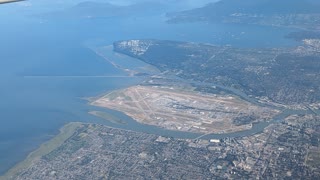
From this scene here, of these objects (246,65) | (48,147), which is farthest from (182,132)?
(246,65)

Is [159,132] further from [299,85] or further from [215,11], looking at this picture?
[215,11]

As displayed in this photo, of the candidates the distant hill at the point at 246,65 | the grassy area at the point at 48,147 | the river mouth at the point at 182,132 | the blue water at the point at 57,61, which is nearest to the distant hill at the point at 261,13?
the blue water at the point at 57,61

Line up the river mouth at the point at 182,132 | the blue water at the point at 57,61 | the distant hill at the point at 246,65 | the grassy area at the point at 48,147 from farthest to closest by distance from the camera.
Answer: the distant hill at the point at 246,65 → the blue water at the point at 57,61 → the river mouth at the point at 182,132 → the grassy area at the point at 48,147

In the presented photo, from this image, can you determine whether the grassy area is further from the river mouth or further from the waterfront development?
the river mouth

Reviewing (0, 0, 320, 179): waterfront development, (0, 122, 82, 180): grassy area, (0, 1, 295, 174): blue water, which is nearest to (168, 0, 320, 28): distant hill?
(0, 0, 320, 179): waterfront development

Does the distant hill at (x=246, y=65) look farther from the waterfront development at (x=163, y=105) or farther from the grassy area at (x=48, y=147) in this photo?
the grassy area at (x=48, y=147)

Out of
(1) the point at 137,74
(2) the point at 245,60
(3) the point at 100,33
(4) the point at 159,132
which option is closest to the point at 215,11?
(3) the point at 100,33
